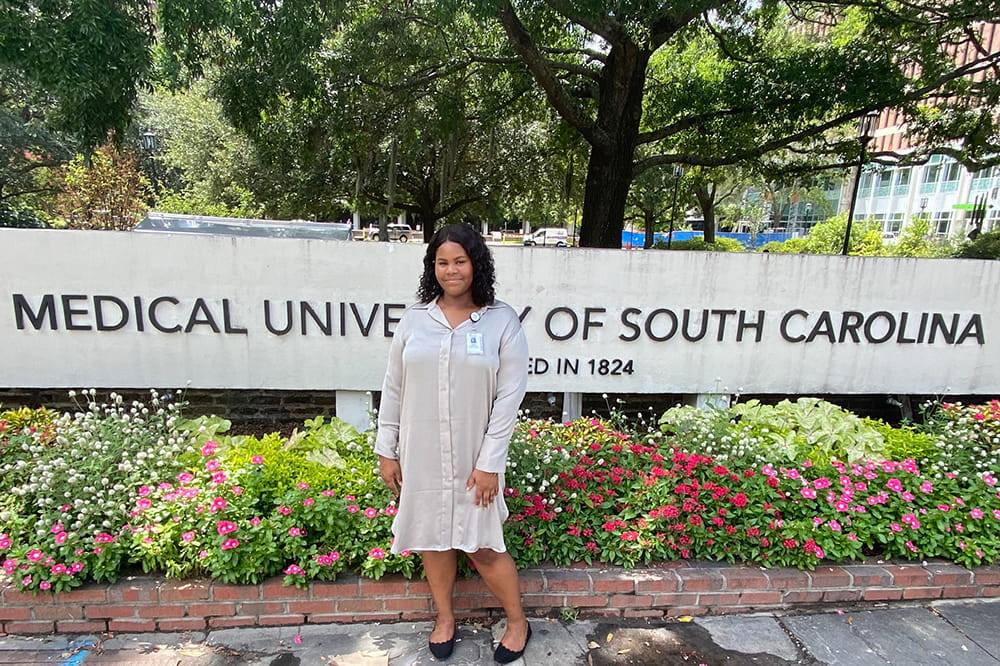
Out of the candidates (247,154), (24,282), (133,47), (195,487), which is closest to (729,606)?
(195,487)

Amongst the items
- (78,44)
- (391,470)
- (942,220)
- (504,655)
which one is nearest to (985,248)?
(504,655)

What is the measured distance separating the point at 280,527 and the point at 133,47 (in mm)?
3656

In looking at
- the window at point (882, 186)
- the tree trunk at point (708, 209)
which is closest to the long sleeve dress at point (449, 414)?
the tree trunk at point (708, 209)

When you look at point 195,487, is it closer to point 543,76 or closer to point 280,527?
point 280,527

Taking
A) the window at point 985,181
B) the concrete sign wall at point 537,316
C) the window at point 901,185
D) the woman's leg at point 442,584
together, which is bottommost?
the woman's leg at point 442,584

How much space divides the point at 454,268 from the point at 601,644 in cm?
159

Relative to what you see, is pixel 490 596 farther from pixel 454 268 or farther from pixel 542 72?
pixel 542 72

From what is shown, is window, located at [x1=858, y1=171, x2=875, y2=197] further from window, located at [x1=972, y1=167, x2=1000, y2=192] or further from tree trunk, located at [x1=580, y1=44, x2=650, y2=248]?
tree trunk, located at [x1=580, y1=44, x2=650, y2=248]

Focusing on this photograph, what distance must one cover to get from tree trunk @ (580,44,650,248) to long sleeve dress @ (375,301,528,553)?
6420 mm

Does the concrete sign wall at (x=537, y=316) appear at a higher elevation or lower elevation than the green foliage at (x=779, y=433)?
higher

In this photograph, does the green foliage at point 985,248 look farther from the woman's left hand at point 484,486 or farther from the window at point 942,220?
the window at point 942,220

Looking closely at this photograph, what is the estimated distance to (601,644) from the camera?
2295mm

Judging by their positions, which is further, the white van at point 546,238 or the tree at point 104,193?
the white van at point 546,238

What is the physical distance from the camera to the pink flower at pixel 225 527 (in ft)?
7.41
